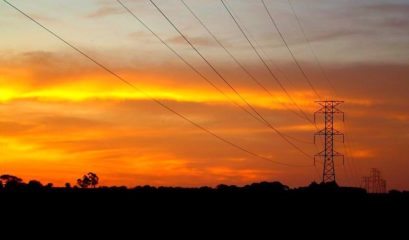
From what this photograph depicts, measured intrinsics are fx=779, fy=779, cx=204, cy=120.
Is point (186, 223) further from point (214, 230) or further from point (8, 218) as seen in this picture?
point (8, 218)

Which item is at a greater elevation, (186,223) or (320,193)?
(320,193)

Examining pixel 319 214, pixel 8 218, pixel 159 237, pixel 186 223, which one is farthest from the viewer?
pixel 319 214

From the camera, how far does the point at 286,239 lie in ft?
132

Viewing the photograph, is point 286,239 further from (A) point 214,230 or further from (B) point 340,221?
(B) point 340,221

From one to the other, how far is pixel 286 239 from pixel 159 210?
11857 millimetres

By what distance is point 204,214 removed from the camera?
1939 inches

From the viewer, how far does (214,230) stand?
4238cm

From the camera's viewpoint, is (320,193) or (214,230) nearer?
(214,230)

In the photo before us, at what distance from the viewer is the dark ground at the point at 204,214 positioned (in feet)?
136

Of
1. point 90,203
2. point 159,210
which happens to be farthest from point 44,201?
point 159,210

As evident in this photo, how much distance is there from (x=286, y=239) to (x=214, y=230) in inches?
170

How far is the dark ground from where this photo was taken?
136 ft

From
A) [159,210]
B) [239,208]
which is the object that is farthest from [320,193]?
[159,210]

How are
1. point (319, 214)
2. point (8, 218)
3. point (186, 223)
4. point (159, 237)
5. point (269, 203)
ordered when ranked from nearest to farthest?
point (159, 237), point (8, 218), point (186, 223), point (319, 214), point (269, 203)
